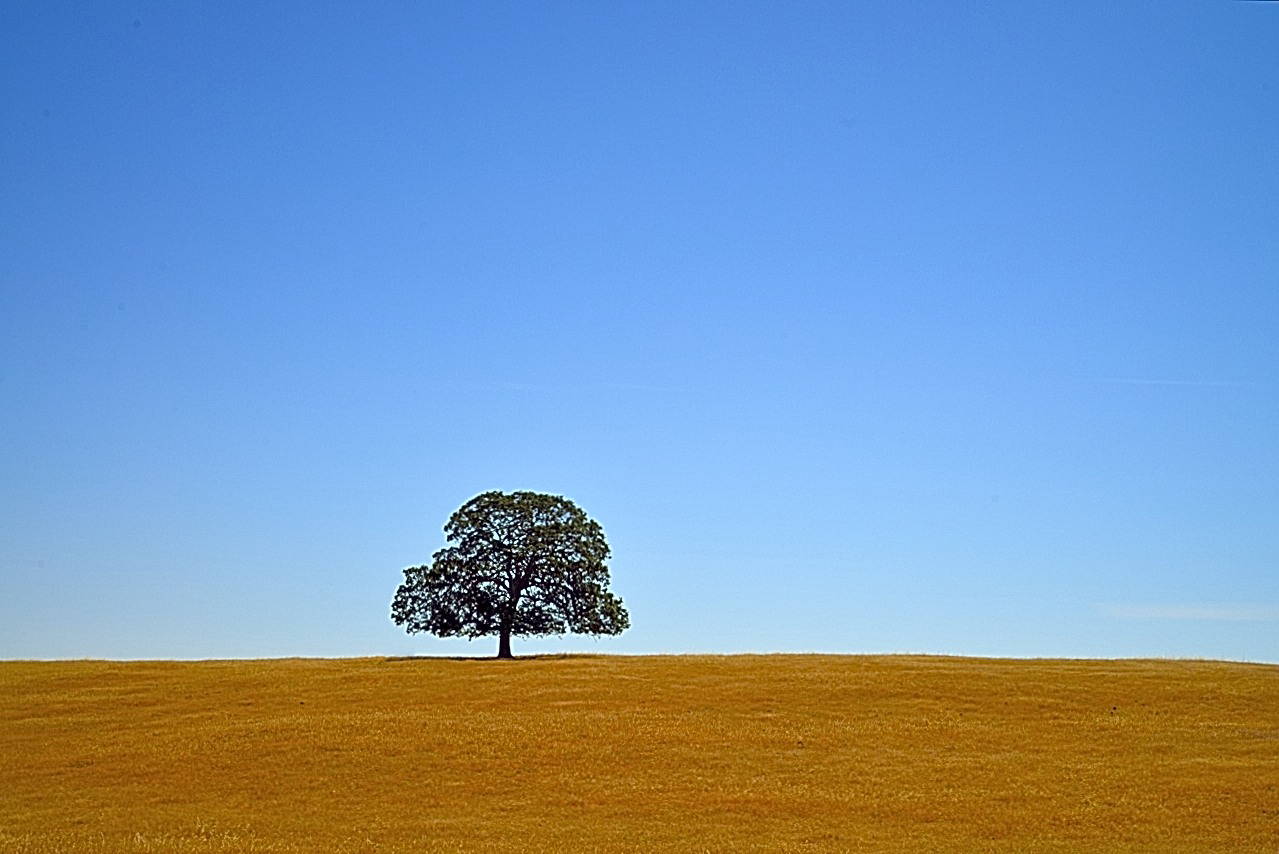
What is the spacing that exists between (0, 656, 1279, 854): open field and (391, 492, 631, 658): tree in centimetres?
789

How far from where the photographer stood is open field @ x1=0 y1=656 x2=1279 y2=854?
30266 millimetres

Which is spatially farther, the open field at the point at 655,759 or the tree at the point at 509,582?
the tree at the point at 509,582

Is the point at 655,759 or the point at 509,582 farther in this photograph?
the point at 509,582

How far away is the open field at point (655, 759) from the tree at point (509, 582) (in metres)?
7.89

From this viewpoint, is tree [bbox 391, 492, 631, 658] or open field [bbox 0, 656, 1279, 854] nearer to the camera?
open field [bbox 0, 656, 1279, 854]

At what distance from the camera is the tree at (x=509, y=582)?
61.1 m

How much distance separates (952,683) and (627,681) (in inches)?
487

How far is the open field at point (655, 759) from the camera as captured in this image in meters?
30.3

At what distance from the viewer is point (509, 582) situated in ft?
201

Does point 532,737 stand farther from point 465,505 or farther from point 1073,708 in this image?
point 465,505

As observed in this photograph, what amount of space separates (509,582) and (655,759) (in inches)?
1006

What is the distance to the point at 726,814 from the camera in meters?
31.6

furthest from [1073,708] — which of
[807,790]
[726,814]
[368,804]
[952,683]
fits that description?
[368,804]

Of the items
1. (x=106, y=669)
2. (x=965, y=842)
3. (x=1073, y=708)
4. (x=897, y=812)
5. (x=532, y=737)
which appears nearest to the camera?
(x=965, y=842)
